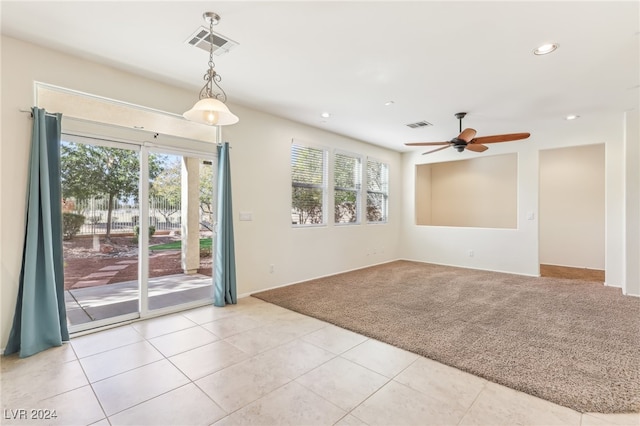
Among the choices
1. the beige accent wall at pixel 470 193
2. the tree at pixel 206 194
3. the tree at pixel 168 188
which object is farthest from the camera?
the beige accent wall at pixel 470 193

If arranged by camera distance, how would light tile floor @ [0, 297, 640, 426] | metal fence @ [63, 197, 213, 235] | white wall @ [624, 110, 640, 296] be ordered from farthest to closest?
white wall @ [624, 110, 640, 296] < metal fence @ [63, 197, 213, 235] < light tile floor @ [0, 297, 640, 426]

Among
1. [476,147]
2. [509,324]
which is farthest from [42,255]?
[476,147]

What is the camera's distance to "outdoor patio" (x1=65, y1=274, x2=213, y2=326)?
3199mm

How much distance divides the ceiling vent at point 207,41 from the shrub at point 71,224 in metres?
2.09

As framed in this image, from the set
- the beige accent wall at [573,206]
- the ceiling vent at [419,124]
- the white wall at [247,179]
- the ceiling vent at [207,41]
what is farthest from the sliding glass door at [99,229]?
the beige accent wall at [573,206]

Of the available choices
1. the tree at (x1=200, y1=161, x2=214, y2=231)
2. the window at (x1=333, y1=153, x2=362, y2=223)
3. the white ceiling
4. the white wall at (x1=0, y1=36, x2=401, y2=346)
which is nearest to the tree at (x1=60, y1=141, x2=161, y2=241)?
the white wall at (x1=0, y1=36, x2=401, y2=346)

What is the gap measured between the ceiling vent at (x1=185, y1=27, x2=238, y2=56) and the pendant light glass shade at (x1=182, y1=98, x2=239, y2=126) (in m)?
0.66

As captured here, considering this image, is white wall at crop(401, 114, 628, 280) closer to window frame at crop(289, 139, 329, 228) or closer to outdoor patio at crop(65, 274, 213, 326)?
window frame at crop(289, 139, 329, 228)

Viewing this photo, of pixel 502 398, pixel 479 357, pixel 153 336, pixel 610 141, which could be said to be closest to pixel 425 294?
pixel 479 357

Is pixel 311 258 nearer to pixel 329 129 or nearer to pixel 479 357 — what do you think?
pixel 329 129

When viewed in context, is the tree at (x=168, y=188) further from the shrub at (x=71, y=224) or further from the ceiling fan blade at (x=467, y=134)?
the ceiling fan blade at (x=467, y=134)

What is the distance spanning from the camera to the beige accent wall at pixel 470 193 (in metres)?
7.08

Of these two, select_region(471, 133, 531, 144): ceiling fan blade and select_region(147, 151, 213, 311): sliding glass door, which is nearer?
select_region(147, 151, 213, 311): sliding glass door

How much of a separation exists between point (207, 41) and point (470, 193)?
7.11 meters
